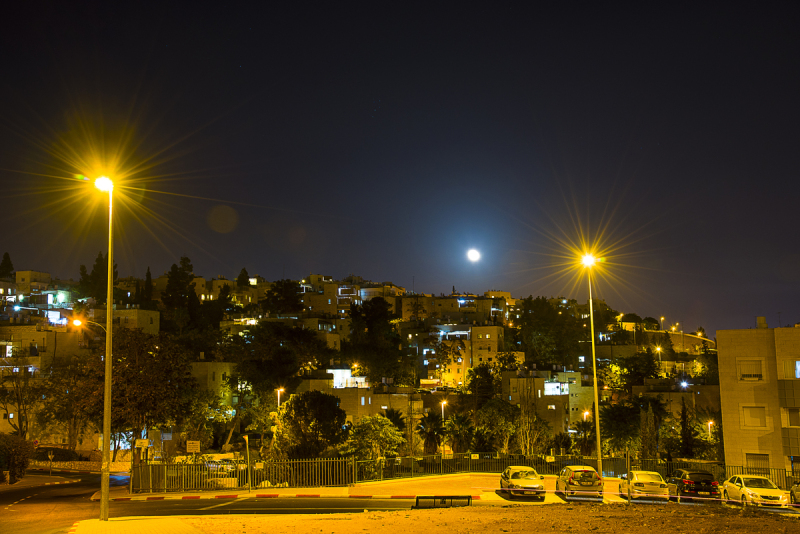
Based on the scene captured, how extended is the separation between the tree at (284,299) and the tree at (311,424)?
64.7 meters

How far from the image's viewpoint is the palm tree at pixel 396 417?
180ft

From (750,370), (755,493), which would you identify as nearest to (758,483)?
(755,493)

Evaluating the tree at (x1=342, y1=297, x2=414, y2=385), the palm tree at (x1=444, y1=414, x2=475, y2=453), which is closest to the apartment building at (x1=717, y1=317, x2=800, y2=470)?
the palm tree at (x1=444, y1=414, x2=475, y2=453)

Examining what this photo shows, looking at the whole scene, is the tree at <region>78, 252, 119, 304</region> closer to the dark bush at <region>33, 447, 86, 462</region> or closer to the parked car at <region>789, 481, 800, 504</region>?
the dark bush at <region>33, 447, 86, 462</region>

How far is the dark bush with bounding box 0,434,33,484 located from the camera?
1242 inches

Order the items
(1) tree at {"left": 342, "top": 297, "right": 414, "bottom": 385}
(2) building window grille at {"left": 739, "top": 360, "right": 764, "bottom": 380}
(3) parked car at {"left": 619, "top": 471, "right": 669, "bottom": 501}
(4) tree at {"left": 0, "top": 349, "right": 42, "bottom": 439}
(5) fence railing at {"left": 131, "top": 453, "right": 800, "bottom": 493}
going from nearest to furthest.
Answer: (3) parked car at {"left": 619, "top": 471, "right": 669, "bottom": 501}
(5) fence railing at {"left": 131, "top": 453, "right": 800, "bottom": 493}
(2) building window grille at {"left": 739, "top": 360, "right": 764, "bottom": 380}
(4) tree at {"left": 0, "top": 349, "right": 42, "bottom": 439}
(1) tree at {"left": 342, "top": 297, "right": 414, "bottom": 385}

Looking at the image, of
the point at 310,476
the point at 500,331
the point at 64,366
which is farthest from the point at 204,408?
the point at 500,331

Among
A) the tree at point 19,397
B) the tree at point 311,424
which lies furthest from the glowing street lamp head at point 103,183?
Result: the tree at point 19,397

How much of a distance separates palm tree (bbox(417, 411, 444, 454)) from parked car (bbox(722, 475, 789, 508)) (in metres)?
32.8

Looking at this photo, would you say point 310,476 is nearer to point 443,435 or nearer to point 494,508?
point 494,508

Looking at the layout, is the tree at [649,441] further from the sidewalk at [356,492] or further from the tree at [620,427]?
the sidewalk at [356,492]

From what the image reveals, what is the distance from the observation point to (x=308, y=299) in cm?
12500

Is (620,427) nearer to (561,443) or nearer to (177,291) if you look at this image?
(561,443)

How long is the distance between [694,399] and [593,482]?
146 ft
